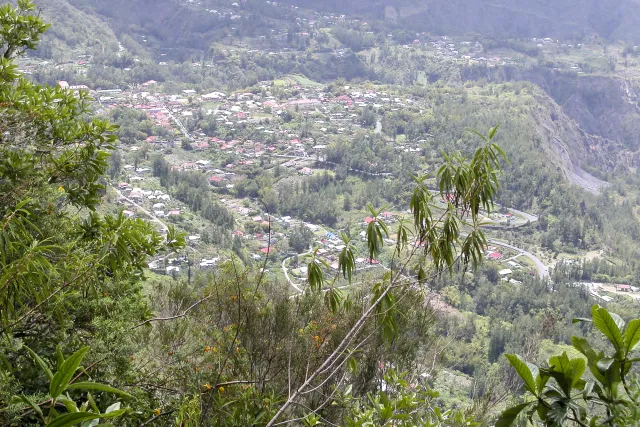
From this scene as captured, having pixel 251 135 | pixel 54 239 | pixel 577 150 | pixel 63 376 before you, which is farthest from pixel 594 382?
pixel 577 150

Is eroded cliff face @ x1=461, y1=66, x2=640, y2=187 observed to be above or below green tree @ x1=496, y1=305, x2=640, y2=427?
below

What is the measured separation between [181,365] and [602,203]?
121 feet

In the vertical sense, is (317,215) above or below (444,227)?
below

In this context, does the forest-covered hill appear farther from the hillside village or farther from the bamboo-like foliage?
the hillside village

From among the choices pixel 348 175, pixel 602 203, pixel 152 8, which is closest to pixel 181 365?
pixel 348 175

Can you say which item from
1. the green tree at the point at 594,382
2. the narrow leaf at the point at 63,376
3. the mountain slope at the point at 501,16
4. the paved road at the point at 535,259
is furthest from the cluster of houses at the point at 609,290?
the mountain slope at the point at 501,16

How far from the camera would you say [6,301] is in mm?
1307

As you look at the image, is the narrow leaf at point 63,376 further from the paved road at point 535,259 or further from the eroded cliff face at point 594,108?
the eroded cliff face at point 594,108

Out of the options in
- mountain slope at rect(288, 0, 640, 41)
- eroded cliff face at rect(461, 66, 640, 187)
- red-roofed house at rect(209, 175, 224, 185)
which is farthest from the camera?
mountain slope at rect(288, 0, 640, 41)

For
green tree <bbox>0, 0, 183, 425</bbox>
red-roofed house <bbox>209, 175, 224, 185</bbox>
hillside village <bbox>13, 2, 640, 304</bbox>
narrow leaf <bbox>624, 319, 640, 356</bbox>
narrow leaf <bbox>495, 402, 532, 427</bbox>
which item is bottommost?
red-roofed house <bbox>209, 175, 224, 185</bbox>

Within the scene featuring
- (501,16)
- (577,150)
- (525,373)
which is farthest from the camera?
(501,16)

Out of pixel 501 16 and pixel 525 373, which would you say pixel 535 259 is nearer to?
pixel 525 373

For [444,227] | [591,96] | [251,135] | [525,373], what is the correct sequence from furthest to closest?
[591,96] → [251,135] → [444,227] → [525,373]

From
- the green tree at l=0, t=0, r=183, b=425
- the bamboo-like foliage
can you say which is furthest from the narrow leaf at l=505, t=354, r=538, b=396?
the bamboo-like foliage
